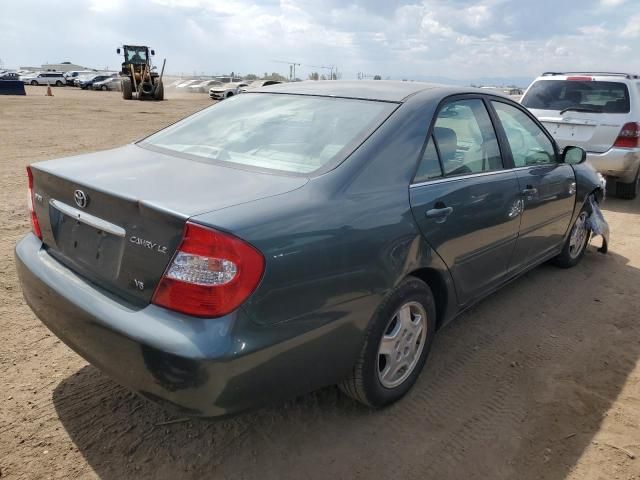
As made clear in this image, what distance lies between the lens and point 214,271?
1.85 m

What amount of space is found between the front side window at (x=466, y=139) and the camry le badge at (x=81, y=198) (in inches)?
70.0

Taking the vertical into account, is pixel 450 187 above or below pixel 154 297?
above

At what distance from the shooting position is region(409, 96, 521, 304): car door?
268 cm

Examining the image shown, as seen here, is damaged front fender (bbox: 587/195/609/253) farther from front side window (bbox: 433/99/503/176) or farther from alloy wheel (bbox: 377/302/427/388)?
alloy wheel (bbox: 377/302/427/388)

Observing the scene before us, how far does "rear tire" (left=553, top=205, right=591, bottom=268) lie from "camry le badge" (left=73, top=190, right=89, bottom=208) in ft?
13.1

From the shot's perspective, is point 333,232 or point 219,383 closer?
point 219,383

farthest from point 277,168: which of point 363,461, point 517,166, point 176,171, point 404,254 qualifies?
point 517,166

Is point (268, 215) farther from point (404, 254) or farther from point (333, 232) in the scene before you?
point (404, 254)

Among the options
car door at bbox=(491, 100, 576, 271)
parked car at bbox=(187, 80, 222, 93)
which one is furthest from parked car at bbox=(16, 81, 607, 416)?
parked car at bbox=(187, 80, 222, 93)

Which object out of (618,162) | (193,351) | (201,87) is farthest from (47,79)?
(193,351)

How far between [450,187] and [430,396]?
1156 mm

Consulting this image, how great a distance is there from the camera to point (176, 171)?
237 centimetres

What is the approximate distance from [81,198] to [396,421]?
185 centimetres

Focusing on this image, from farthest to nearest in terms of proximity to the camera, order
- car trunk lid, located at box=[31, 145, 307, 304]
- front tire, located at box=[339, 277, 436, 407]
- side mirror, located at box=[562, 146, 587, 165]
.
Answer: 1. side mirror, located at box=[562, 146, 587, 165]
2. front tire, located at box=[339, 277, 436, 407]
3. car trunk lid, located at box=[31, 145, 307, 304]
